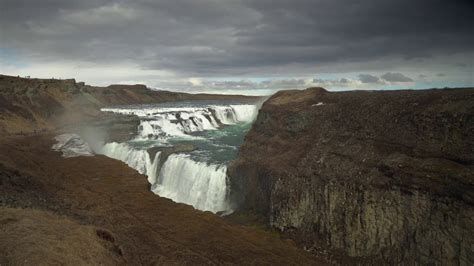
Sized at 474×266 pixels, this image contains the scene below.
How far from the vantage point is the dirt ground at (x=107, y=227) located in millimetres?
11891

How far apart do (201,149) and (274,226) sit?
1542 cm

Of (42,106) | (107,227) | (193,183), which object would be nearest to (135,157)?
(193,183)

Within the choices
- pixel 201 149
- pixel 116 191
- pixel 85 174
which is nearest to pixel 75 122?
pixel 201 149

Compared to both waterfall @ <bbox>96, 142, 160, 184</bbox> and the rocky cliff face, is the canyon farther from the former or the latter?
waterfall @ <bbox>96, 142, 160, 184</bbox>

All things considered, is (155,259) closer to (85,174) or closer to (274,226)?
(274,226)

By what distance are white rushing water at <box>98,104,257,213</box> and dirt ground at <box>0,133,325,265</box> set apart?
14.1ft

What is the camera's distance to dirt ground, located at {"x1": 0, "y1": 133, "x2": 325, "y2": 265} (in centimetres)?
1189

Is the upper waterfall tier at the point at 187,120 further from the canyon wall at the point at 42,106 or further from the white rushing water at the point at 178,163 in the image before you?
the canyon wall at the point at 42,106

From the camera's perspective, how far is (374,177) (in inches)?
661

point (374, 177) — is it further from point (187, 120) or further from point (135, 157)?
point (187, 120)

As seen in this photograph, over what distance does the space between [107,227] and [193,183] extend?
10965 mm

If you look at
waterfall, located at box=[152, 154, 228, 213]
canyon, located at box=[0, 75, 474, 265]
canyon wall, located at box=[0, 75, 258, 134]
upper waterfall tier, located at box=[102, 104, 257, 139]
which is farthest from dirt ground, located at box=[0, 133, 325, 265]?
canyon wall, located at box=[0, 75, 258, 134]

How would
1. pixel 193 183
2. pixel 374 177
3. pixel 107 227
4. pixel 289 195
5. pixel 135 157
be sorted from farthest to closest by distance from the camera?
1. pixel 135 157
2. pixel 193 183
3. pixel 289 195
4. pixel 374 177
5. pixel 107 227

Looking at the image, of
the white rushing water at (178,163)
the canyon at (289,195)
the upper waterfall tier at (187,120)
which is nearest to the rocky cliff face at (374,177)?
the canyon at (289,195)
